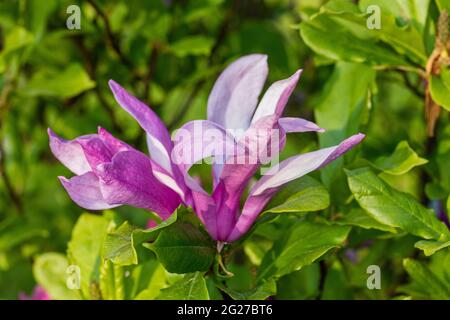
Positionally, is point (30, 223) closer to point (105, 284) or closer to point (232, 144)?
point (105, 284)

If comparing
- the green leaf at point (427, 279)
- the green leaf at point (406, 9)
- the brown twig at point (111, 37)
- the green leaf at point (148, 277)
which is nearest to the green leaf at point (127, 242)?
the green leaf at point (148, 277)

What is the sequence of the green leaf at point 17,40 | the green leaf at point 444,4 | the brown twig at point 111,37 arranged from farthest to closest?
Answer: 1. the brown twig at point 111,37
2. the green leaf at point 17,40
3. the green leaf at point 444,4

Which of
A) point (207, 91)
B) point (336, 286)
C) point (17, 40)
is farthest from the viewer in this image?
point (207, 91)

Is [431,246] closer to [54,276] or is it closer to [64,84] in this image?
[54,276]

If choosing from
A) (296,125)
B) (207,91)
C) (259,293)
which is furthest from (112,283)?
(207,91)

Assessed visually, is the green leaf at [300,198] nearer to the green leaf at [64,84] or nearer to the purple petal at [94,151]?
the purple petal at [94,151]

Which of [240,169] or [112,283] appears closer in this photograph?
[240,169]
